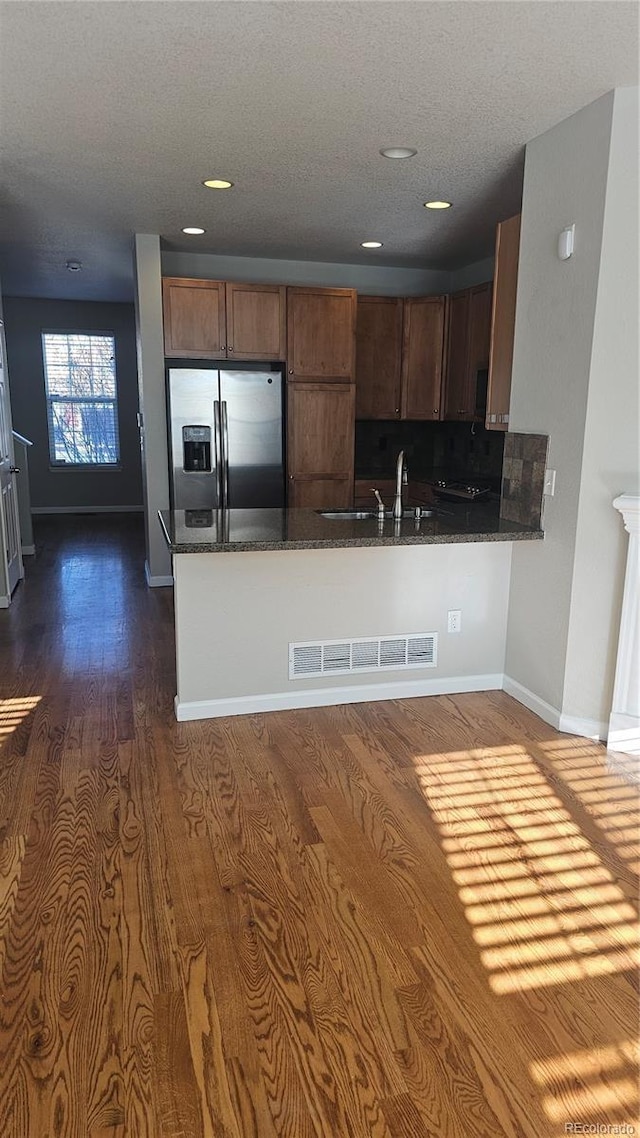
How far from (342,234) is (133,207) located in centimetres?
139

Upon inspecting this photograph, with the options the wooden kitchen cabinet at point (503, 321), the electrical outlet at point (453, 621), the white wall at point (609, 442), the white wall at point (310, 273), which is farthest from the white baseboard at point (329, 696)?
the white wall at point (310, 273)

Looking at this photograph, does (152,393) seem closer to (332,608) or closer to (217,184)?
(217,184)


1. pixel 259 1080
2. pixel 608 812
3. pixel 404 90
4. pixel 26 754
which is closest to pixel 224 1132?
pixel 259 1080

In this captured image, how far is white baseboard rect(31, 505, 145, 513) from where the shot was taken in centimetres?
955

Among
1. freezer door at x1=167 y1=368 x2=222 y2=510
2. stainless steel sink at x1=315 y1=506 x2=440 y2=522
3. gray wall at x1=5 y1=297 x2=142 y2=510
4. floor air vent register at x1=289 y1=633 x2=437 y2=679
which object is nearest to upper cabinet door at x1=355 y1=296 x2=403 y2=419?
freezer door at x1=167 y1=368 x2=222 y2=510

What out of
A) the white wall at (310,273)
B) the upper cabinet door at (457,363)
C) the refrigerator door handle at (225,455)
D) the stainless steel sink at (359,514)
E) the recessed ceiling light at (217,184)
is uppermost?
the recessed ceiling light at (217,184)

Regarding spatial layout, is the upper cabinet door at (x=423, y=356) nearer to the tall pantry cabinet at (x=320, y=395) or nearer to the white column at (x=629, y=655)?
the tall pantry cabinet at (x=320, y=395)

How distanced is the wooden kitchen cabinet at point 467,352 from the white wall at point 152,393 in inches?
87.1

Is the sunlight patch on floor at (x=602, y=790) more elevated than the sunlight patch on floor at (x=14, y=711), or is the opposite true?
the sunlight patch on floor at (x=602, y=790)

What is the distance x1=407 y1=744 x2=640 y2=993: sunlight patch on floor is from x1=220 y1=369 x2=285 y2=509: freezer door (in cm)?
314

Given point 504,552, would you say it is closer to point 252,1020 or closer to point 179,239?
point 252,1020

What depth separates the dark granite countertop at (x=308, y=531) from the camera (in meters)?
3.06

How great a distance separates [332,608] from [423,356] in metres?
3.16

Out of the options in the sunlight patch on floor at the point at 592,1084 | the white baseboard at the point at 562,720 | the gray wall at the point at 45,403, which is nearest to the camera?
the sunlight patch on floor at the point at 592,1084
